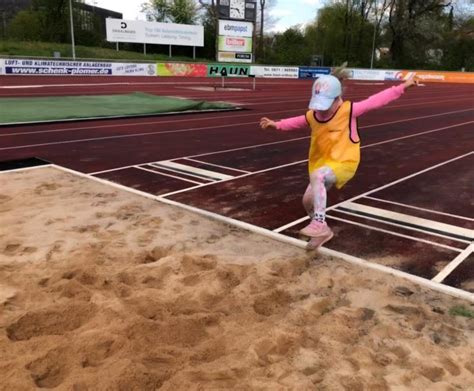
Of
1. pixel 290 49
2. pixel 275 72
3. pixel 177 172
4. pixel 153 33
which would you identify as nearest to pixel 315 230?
pixel 177 172

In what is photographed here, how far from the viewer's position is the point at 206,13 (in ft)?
203

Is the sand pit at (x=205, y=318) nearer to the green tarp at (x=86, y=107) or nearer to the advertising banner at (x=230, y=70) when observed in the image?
the green tarp at (x=86, y=107)

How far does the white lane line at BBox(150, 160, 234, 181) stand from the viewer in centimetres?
789

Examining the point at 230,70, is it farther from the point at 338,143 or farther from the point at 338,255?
the point at 338,255

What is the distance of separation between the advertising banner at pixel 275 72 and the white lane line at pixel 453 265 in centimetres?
3810

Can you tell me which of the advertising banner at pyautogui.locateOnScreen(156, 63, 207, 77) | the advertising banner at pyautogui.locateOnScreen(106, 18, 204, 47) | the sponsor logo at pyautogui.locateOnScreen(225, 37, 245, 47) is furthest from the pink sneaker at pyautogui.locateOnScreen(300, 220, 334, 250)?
the advertising banner at pyautogui.locateOnScreen(106, 18, 204, 47)

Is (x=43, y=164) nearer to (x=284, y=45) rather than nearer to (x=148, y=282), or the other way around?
(x=148, y=282)

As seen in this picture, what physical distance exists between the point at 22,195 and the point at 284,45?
5920cm

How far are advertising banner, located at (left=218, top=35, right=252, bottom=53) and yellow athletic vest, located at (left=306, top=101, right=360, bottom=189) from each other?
38.8m

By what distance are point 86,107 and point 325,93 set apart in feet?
42.2

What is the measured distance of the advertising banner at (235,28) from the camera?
136 ft

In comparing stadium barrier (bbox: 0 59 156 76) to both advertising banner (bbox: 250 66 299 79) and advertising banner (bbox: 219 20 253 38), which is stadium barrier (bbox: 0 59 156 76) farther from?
advertising banner (bbox: 250 66 299 79)

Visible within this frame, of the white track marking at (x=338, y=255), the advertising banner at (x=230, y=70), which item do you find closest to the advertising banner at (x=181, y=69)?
the advertising banner at (x=230, y=70)

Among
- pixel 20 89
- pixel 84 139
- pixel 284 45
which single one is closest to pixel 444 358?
pixel 84 139
